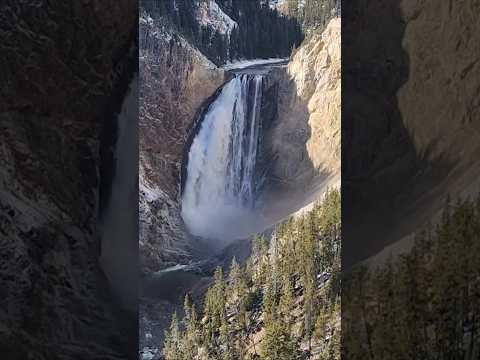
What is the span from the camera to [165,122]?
446cm

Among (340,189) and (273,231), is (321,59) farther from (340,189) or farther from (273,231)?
(273,231)

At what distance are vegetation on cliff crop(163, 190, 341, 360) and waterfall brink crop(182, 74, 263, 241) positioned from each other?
271 millimetres

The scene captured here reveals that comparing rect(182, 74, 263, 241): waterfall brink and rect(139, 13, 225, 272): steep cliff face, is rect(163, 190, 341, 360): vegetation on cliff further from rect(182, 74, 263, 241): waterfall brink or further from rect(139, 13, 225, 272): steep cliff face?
rect(139, 13, 225, 272): steep cliff face

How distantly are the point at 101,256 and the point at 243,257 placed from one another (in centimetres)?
107

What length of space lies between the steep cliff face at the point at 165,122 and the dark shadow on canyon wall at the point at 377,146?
1.08 metres

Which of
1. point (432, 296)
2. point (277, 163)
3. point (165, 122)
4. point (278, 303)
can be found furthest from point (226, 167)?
point (432, 296)

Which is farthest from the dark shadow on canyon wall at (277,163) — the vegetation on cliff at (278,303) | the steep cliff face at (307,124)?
the vegetation on cliff at (278,303)

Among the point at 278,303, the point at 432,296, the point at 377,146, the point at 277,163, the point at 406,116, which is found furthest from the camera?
the point at 277,163

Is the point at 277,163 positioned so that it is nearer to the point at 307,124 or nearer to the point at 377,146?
the point at 307,124

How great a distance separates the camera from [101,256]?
4.26 m

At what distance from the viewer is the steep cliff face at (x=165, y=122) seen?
4.41m

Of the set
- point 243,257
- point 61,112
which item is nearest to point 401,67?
point 243,257

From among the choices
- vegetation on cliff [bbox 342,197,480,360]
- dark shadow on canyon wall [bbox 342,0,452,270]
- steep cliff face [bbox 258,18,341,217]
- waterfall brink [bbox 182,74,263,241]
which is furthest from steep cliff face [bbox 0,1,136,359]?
vegetation on cliff [bbox 342,197,480,360]

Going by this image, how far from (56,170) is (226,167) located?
128 centimetres
